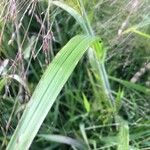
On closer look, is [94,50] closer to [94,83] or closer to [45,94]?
[94,83]

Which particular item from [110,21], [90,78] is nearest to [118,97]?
[90,78]

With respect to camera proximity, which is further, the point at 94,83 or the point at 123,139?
the point at 94,83

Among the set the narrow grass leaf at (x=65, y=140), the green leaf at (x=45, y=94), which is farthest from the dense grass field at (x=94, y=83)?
the green leaf at (x=45, y=94)

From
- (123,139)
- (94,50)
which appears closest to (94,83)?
(94,50)

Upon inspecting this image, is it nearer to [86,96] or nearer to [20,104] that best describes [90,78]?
[86,96]

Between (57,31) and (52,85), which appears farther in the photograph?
(57,31)

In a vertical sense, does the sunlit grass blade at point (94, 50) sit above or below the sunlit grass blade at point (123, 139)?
above

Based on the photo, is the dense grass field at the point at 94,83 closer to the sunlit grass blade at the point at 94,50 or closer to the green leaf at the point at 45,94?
the sunlit grass blade at the point at 94,50

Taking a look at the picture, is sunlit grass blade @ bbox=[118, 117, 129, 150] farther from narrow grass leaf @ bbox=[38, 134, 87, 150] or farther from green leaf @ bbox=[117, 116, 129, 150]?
narrow grass leaf @ bbox=[38, 134, 87, 150]
